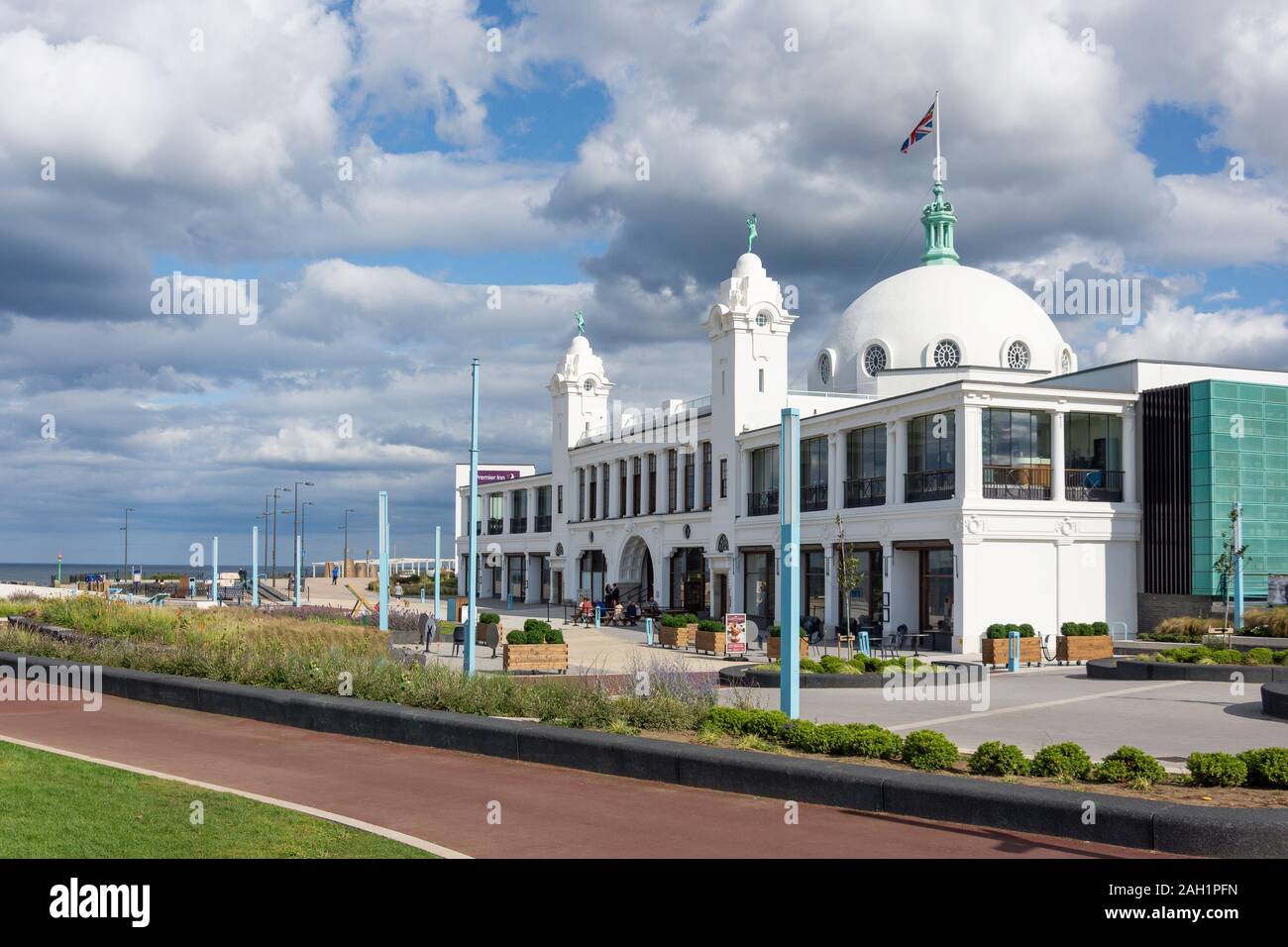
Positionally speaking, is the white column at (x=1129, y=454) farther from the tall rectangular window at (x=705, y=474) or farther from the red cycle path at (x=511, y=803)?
the red cycle path at (x=511, y=803)

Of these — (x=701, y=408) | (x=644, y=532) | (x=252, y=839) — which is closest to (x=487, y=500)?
(x=644, y=532)

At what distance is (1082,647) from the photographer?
29.3 metres

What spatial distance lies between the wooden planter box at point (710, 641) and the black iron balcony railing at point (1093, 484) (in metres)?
12.2

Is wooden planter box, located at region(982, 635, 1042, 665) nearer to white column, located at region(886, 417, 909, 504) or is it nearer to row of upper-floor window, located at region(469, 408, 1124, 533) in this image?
row of upper-floor window, located at region(469, 408, 1124, 533)

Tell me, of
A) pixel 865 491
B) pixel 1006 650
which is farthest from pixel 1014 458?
pixel 1006 650

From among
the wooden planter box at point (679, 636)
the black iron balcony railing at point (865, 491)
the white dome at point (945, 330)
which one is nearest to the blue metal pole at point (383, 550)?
the wooden planter box at point (679, 636)

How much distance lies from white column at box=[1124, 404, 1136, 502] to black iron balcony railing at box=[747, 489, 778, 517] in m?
13.7

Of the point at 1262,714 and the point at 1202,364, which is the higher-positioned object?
the point at 1202,364

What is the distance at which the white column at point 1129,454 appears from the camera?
3697cm

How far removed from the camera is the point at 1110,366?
126 ft

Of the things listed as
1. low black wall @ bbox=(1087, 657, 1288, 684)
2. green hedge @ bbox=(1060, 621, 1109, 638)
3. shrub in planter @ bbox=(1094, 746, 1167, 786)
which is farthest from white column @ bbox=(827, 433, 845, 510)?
shrub in planter @ bbox=(1094, 746, 1167, 786)
